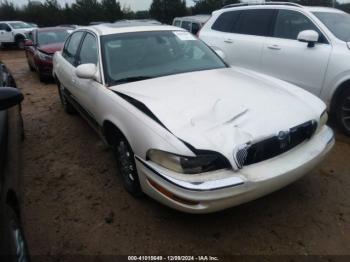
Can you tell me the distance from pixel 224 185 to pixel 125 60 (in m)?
1.94

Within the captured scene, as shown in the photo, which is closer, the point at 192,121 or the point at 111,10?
the point at 192,121

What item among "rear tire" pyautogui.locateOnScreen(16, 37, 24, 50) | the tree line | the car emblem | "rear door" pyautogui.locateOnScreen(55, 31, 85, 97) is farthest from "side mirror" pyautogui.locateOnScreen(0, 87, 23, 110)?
the tree line

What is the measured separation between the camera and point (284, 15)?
17.6ft

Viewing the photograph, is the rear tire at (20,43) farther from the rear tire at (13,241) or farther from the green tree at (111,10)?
the rear tire at (13,241)

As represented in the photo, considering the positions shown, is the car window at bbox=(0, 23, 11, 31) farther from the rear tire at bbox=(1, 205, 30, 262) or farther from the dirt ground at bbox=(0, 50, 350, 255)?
the rear tire at bbox=(1, 205, 30, 262)

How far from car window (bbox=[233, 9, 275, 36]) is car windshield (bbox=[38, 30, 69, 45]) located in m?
6.14

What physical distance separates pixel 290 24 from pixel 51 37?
24.6ft

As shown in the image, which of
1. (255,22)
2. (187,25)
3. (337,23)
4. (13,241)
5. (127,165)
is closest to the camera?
(13,241)

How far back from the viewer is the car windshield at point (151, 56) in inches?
142

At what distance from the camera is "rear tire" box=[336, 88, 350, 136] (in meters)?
4.49

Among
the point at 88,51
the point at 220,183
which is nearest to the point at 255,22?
the point at 88,51

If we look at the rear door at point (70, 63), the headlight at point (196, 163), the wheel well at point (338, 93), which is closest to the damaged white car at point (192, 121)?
the headlight at point (196, 163)

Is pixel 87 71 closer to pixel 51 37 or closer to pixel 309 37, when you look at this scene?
pixel 309 37

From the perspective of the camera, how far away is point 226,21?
252 inches
